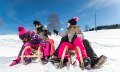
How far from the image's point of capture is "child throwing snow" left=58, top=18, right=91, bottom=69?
30.8ft

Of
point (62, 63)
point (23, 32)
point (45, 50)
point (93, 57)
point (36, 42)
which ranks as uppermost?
point (23, 32)

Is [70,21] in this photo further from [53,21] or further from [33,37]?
[53,21]

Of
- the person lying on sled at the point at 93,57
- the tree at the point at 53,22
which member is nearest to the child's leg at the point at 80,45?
the person lying on sled at the point at 93,57

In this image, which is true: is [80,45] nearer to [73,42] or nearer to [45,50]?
[73,42]

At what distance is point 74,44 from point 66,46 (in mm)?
320

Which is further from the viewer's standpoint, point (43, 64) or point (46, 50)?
point (46, 50)

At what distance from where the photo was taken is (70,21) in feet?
34.7

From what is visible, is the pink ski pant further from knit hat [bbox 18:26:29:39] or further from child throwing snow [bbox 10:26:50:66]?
knit hat [bbox 18:26:29:39]

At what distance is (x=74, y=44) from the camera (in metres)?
A: 9.84

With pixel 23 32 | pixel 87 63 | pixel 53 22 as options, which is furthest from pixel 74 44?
pixel 53 22

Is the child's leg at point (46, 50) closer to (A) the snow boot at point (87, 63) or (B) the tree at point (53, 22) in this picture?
(A) the snow boot at point (87, 63)

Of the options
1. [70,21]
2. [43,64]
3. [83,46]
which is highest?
[70,21]

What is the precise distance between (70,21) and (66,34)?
0.63m

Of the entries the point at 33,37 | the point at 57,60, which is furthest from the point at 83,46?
the point at 33,37
